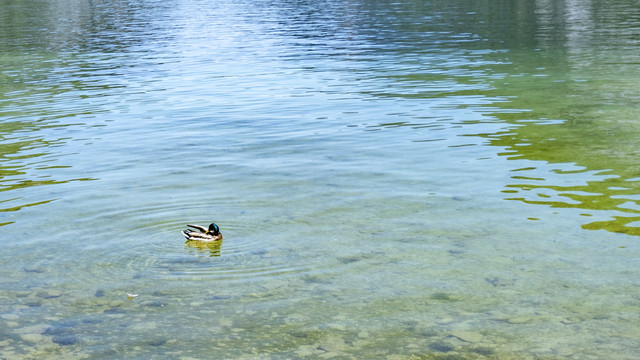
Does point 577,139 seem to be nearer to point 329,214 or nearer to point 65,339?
point 329,214

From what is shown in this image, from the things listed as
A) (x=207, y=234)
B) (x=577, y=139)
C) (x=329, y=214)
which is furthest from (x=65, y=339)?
(x=577, y=139)

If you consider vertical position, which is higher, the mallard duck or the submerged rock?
the mallard duck

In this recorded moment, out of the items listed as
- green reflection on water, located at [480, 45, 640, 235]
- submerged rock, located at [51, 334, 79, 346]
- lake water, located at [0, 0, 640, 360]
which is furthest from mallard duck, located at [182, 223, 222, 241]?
green reflection on water, located at [480, 45, 640, 235]

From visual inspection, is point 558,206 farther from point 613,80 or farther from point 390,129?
point 613,80

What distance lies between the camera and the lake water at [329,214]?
9781mm

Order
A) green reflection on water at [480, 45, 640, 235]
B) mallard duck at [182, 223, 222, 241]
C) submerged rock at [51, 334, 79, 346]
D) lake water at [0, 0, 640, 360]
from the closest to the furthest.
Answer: submerged rock at [51, 334, 79, 346] < lake water at [0, 0, 640, 360] < mallard duck at [182, 223, 222, 241] < green reflection on water at [480, 45, 640, 235]

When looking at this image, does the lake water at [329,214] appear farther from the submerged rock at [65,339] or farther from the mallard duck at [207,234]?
the mallard duck at [207,234]

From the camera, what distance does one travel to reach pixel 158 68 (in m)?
38.9

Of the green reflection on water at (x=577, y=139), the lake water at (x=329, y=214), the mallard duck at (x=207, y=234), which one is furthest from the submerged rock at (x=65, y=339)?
the green reflection on water at (x=577, y=139)

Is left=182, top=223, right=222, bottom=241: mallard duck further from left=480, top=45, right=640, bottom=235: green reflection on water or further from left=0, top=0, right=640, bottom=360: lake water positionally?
left=480, top=45, right=640, bottom=235: green reflection on water

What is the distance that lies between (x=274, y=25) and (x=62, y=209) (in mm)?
53468

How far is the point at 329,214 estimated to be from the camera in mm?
14484

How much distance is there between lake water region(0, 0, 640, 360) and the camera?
978 centimetres

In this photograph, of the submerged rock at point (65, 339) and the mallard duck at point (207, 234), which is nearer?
the submerged rock at point (65, 339)
